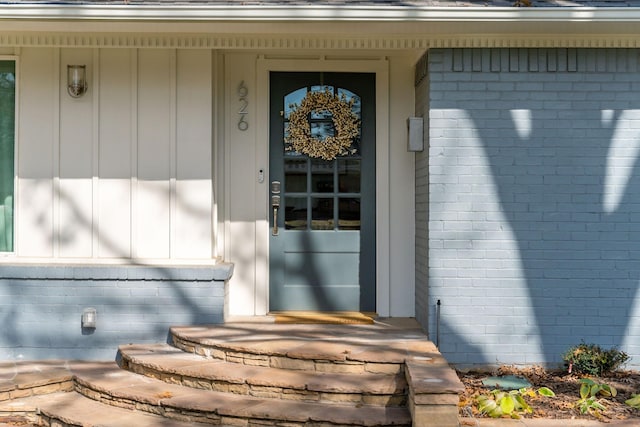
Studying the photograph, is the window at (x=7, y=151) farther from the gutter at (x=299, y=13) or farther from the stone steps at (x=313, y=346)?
the stone steps at (x=313, y=346)

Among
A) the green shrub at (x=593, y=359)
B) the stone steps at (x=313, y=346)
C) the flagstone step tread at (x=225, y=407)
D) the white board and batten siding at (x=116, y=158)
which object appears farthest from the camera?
the white board and batten siding at (x=116, y=158)

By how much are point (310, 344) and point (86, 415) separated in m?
1.69

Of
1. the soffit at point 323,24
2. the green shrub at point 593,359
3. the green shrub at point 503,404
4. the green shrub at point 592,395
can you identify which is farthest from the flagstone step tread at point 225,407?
the soffit at point 323,24

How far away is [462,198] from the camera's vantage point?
5672mm

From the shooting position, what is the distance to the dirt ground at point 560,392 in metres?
4.53

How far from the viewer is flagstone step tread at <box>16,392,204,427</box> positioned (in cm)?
446

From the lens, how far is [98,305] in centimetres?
593

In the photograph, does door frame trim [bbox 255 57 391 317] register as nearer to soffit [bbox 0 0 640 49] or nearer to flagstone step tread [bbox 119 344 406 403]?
soffit [bbox 0 0 640 49]

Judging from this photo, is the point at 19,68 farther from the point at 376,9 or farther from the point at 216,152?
the point at 376,9

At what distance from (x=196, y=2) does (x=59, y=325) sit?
3051 millimetres

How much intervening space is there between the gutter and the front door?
51.8 inches

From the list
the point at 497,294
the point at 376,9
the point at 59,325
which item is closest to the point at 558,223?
the point at 497,294

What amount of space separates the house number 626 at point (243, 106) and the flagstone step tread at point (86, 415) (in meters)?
2.86

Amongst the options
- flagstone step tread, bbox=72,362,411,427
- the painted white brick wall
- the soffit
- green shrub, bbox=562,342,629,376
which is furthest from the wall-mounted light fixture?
green shrub, bbox=562,342,629,376
